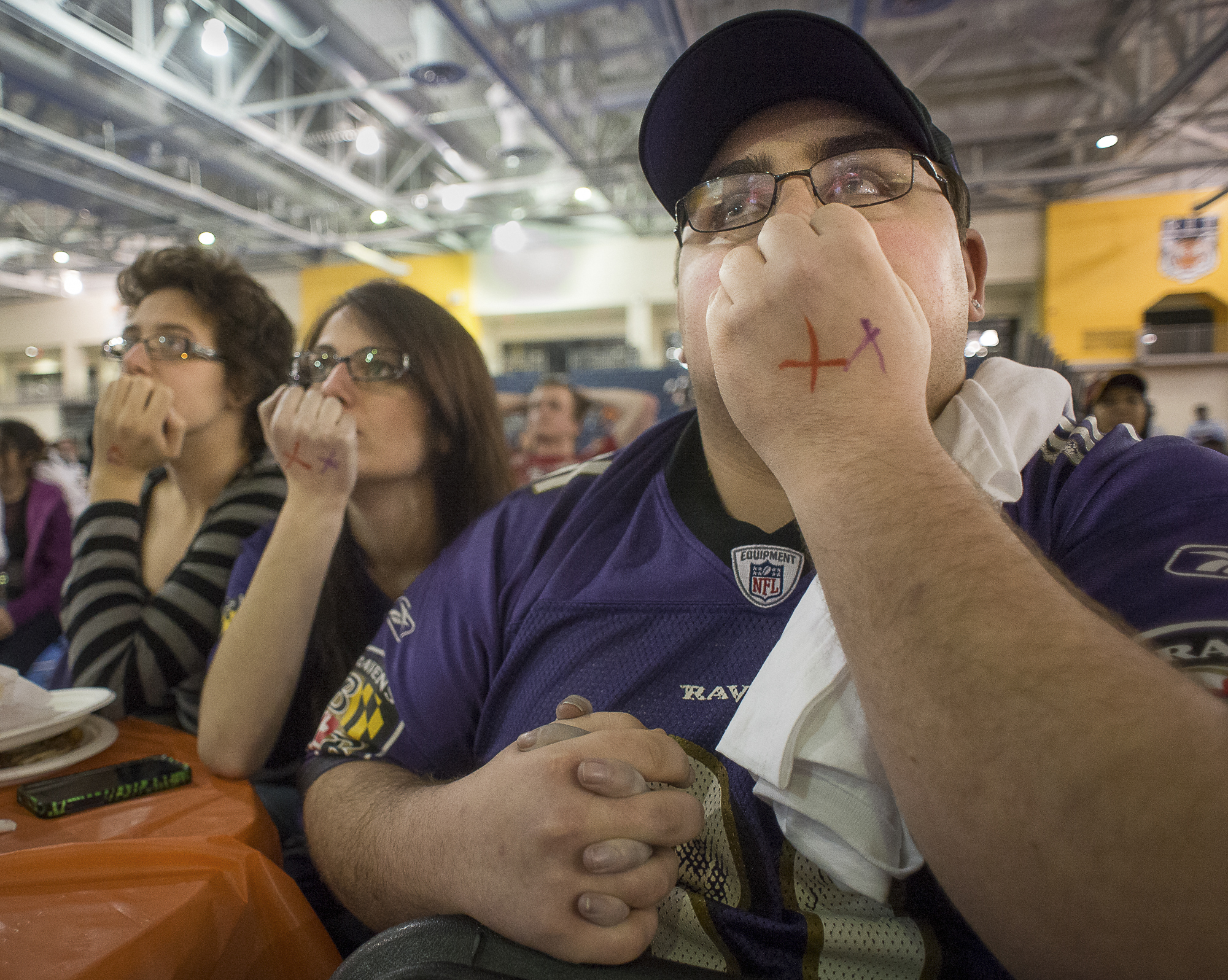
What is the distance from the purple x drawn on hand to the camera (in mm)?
628

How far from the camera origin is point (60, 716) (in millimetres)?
1263

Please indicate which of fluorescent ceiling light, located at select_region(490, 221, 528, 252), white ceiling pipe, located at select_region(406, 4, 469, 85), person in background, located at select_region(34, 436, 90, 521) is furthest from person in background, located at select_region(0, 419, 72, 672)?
fluorescent ceiling light, located at select_region(490, 221, 528, 252)

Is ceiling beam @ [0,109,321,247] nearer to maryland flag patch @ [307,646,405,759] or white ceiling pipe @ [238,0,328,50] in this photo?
white ceiling pipe @ [238,0,328,50]

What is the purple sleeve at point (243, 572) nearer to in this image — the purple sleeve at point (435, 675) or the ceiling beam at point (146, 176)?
the purple sleeve at point (435, 675)

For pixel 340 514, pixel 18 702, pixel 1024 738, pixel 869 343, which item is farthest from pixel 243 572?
pixel 1024 738

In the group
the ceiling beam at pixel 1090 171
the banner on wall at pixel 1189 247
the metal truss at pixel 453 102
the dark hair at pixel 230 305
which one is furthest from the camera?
the banner on wall at pixel 1189 247

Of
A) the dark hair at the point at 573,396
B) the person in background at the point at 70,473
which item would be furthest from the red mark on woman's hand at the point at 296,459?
the person in background at the point at 70,473

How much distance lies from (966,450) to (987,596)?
35 centimetres

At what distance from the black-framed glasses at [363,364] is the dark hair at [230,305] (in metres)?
0.65

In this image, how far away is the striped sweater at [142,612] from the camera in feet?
5.30

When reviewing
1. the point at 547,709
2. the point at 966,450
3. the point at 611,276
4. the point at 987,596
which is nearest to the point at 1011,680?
the point at 987,596

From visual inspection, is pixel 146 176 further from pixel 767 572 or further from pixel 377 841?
pixel 767 572

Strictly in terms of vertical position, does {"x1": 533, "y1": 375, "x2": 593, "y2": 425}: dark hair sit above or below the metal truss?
below

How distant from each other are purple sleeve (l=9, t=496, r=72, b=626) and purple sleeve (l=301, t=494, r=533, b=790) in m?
3.25
